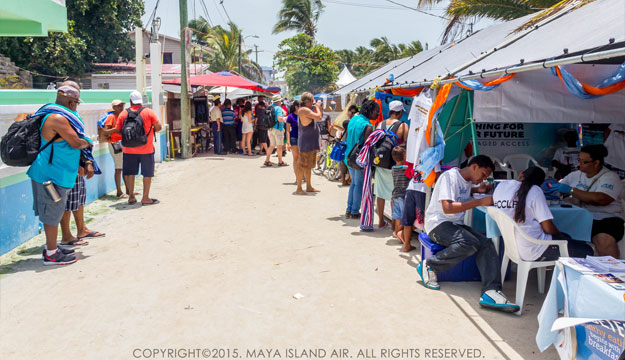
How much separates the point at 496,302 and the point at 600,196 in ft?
5.67

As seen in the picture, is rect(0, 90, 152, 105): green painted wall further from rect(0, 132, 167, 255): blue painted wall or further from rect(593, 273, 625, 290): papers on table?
rect(593, 273, 625, 290): papers on table

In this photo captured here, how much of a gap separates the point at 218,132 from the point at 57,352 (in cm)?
1386

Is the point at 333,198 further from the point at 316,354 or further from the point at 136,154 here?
the point at 316,354

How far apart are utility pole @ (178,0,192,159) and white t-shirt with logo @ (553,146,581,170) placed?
10864mm

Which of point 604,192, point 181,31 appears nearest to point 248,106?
point 181,31

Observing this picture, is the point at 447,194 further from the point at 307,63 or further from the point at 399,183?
the point at 307,63

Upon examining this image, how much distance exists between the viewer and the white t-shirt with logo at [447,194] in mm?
4895

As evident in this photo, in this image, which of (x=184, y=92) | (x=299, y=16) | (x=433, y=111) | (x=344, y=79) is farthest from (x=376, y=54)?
(x=433, y=111)

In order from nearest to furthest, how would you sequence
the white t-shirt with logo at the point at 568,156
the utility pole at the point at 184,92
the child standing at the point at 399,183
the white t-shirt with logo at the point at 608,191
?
the white t-shirt with logo at the point at 608,191 → the child standing at the point at 399,183 → the white t-shirt with logo at the point at 568,156 → the utility pole at the point at 184,92

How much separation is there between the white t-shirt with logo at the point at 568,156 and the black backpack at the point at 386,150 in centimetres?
267

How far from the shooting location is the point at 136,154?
27.6 ft

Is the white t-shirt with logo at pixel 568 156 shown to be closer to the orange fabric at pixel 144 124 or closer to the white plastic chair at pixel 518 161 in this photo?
the white plastic chair at pixel 518 161

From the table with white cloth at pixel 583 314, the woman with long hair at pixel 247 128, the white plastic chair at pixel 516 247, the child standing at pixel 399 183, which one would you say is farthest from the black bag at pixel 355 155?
the woman with long hair at pixel 247 128

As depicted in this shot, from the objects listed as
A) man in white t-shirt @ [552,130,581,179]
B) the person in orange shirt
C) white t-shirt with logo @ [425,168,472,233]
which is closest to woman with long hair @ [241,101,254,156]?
the person in orange shirt
